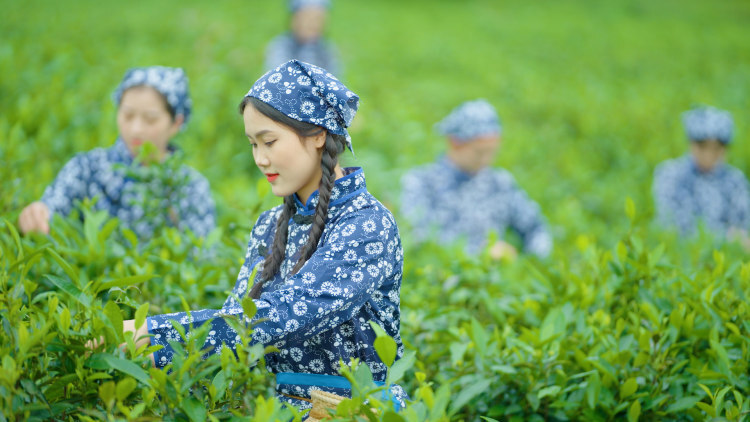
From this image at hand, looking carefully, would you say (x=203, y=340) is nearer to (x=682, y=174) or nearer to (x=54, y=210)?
(x=54, y=210)

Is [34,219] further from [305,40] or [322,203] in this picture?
[305,40]

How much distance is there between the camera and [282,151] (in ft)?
6.63

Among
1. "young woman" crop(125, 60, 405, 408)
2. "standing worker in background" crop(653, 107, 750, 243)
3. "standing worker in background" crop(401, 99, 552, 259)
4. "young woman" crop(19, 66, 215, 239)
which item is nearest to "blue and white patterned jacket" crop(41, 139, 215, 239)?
"young woman" crop(19, 66, 215, 239)

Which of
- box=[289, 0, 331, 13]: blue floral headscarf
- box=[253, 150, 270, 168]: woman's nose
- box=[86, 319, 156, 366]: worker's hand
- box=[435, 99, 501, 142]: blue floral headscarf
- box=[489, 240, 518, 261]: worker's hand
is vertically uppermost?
box=[289, 0, 331, 13]: blue floral headscarf

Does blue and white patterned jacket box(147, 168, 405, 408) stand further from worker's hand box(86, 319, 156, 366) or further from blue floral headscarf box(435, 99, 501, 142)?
blue floral headscarf box(435, 99, 501, 142)

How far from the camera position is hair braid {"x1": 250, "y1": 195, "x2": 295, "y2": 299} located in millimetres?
2117

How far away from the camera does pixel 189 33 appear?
10.6 m

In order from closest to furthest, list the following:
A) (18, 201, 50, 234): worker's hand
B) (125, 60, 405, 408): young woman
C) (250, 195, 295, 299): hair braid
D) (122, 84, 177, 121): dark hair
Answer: (125, 60, 405, 408): young woman < (250, 195, 295, 299): hair braid < (18, 201, 50, 234): worker's hand < (122, 84, 177, 121): dark hair

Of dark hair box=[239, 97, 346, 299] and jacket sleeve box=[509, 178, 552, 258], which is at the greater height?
dark hair box=[239, 97, 346, 299]

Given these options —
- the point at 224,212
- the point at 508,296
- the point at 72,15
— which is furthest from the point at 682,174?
the point at 72,15

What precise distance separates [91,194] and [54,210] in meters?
0.21

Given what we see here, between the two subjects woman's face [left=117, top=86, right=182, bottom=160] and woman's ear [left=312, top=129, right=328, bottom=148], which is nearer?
woman's ear [left=312, top=129, right=328, bottom=148]

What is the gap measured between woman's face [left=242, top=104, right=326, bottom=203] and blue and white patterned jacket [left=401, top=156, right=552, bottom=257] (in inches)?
120

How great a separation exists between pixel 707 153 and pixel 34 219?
215 inches
